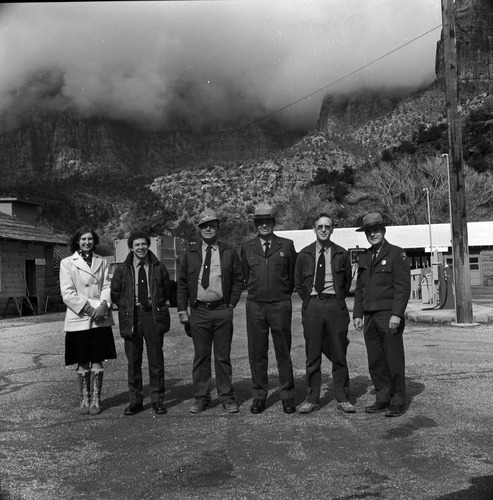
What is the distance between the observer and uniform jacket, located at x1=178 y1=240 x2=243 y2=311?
268 inches

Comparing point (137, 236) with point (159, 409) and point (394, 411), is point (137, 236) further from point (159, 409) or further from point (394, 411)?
point (394, 411)

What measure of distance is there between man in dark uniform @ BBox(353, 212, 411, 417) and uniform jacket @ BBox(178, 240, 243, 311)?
1.34 m

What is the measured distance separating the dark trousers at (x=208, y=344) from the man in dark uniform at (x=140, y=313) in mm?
377

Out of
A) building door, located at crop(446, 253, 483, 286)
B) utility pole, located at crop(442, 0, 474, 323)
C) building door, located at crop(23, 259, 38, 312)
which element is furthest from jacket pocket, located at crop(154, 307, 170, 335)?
building door, located at crop(446, 253, 483, 286)

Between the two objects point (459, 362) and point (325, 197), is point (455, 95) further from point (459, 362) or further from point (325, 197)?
point (325, 197)

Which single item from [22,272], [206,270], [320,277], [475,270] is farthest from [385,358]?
[475,270]

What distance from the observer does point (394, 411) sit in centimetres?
620

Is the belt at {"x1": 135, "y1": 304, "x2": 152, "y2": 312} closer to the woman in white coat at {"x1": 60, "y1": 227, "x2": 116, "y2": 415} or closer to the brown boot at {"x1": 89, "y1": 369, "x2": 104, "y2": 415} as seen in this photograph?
the woman in white coat at {"x1": 60, "y1": 227, "x2": 116, "y2": 415}

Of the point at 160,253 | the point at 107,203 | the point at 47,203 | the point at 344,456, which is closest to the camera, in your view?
the point at 344,456

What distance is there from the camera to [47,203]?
75.2 metres

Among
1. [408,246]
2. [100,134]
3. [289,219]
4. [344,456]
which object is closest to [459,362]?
[344,456]

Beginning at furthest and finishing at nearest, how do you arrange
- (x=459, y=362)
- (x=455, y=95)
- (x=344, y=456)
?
(x=455, y=95) < (x=459, y=362) < (x=344, y=456)

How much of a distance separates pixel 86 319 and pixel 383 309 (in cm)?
316

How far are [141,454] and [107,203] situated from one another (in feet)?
273
